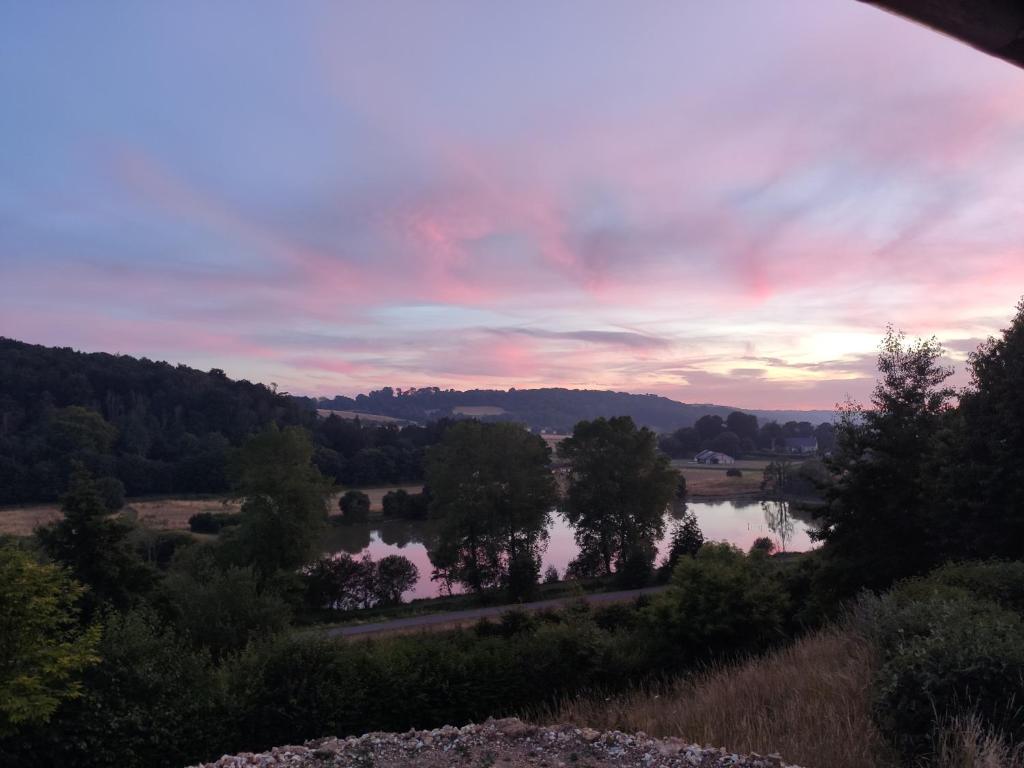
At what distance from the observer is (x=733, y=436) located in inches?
3885

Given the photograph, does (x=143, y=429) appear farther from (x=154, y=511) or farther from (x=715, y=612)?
(x=715, y=612)

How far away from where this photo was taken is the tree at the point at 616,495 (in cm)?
3472

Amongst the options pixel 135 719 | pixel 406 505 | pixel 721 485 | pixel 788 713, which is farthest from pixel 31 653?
pixel 721 485

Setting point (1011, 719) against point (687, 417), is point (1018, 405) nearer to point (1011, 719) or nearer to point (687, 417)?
point (1011, 719)

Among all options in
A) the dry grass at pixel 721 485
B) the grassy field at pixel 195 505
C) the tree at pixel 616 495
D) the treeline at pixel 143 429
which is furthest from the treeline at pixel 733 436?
the tree at pixel 616 495

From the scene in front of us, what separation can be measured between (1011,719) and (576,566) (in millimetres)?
31375

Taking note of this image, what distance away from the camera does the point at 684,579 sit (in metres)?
13.2

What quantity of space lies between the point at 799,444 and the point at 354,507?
3007 inches

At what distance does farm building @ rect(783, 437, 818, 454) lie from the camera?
9834 centimetres

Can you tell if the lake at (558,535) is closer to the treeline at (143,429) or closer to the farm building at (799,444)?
the treeline at (143,429)

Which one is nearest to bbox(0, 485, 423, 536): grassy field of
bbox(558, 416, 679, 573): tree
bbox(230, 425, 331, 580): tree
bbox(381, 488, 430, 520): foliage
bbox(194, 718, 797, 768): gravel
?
bbox(381, 488, 430, 520): foliage

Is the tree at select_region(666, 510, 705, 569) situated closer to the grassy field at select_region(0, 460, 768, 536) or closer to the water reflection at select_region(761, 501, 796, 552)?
the water reflection at select_region(761, 501, 796, 552)

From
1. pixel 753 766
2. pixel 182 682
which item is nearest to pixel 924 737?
pixel 753 766

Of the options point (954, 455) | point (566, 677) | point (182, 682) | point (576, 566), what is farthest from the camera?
point (576, 566)
